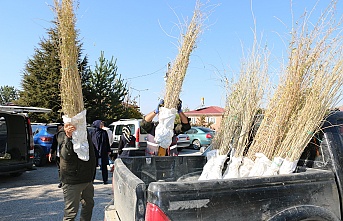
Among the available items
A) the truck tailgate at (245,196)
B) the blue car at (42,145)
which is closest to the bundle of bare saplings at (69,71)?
the truck tailgate at (245,196)

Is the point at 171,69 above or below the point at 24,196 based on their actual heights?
above

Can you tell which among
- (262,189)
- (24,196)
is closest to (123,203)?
(262,189)

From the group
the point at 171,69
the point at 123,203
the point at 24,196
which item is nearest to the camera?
the point at 123,203

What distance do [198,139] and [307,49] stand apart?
553 inches

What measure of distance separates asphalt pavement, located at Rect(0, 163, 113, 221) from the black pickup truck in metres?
2.68

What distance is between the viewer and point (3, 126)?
8.55 m

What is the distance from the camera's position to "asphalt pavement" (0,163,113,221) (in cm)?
495

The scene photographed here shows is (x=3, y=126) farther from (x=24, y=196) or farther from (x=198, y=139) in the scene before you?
(x=198, y=139)

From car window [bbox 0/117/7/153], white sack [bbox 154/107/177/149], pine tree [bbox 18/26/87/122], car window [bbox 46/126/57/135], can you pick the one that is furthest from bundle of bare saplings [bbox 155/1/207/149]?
pine tree [bbox 18/26/87/122]

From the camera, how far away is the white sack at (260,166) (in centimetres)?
262

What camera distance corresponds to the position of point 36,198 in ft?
19.7

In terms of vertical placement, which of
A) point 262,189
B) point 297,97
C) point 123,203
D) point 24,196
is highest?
point 297,97

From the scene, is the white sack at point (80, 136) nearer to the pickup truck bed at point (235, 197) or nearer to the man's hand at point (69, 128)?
the man's hand at point (69, 128)

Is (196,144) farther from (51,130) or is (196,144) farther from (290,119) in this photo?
(290,119)
